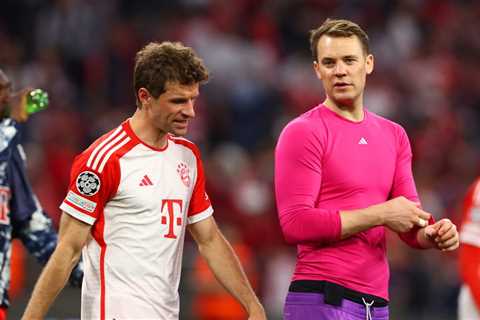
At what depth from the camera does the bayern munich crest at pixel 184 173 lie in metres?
5.20

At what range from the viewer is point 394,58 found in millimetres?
13734

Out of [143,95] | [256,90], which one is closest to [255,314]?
[143,95]

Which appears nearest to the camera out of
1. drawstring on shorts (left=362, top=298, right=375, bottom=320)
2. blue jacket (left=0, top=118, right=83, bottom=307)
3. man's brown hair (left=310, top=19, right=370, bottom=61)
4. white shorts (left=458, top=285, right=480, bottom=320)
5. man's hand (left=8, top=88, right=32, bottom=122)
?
drawstring on shorts (left=362, top=298, right=375, bottom=320)

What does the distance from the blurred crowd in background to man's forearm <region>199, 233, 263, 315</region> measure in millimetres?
5263

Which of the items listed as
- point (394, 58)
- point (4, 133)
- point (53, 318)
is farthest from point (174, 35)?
point (4, 133)

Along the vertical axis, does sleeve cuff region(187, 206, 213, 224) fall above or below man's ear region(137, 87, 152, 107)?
below

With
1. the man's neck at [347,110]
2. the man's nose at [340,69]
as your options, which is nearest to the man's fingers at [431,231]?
the man's neck at [347,110]

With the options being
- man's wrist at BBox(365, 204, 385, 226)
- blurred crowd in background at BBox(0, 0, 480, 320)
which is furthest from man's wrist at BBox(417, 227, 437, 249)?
blurred crowd in background at BBox(0, 0, 480, 320)

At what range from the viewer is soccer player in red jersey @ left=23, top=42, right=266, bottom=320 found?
4957mm

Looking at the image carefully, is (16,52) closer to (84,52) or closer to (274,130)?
(84,52)

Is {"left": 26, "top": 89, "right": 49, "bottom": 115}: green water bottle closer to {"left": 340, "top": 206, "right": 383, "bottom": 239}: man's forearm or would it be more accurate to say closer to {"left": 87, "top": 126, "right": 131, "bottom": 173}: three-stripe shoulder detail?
{"left": 87, "top": 126, "right": 131, "bottom": 173}: three-stripe shoulder detail

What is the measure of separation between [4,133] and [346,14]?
8.94m

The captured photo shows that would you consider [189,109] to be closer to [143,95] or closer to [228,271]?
[143,95]

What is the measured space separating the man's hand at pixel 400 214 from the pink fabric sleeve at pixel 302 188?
0.20 metres
